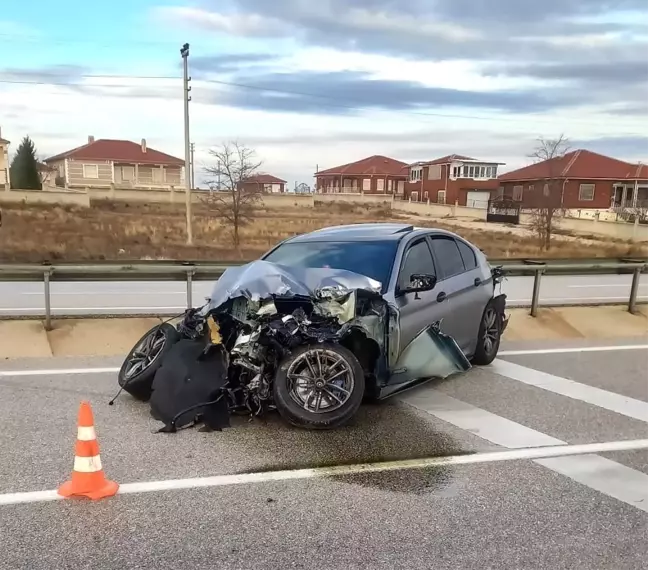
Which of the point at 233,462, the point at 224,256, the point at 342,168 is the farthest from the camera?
the point at 342,168

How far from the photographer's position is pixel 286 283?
540 centimetres

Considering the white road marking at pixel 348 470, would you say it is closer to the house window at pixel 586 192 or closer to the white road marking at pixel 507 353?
the white road marking at pixel 507 353

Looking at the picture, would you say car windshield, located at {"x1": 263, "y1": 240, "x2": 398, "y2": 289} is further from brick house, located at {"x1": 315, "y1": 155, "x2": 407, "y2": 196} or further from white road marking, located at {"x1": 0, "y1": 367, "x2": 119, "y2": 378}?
brick house, located at {"x1": 315, "y1": 155, "x2": 407, "y2": 196}

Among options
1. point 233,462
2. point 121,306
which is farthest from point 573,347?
point 121,306

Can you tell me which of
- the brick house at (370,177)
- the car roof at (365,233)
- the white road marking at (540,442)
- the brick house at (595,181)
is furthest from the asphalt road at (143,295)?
the brick house at (370,177)

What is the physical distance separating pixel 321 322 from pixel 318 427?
87 cm

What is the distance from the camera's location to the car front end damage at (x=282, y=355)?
504 centimetres

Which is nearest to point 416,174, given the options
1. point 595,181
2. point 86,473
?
point 595,181

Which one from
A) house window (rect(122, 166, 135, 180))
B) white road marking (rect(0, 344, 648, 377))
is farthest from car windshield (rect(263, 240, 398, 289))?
house window (rect(122, 166, 135, 180))

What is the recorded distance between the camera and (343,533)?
11.4 feet

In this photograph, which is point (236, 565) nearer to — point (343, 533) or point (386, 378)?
point (343, 533)

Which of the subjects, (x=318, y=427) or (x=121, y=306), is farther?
(x=121, y=306)

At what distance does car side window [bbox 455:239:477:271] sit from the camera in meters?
7.18

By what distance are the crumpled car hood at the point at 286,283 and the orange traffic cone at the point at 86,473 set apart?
1.76m
